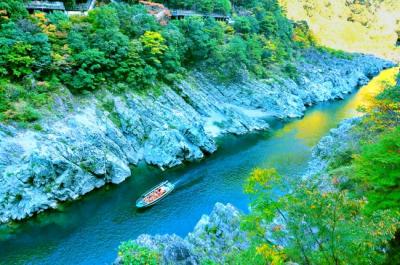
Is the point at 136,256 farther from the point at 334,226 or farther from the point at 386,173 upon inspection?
the point at 386,173

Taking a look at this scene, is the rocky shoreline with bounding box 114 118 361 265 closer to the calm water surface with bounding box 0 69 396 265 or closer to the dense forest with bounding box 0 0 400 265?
the dense forest with bounding box 0 0 400 265

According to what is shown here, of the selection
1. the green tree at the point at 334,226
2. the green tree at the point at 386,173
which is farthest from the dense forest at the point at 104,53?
the green tree at the point at 386,173

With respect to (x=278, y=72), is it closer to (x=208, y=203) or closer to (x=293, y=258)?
(x=208, y=203)

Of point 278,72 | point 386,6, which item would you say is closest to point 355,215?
point 278,72

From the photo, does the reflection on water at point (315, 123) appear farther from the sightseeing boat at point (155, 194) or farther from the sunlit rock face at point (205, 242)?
the sunlit rock face at point (205, 242)

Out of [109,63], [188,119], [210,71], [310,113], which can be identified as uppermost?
[109,63]

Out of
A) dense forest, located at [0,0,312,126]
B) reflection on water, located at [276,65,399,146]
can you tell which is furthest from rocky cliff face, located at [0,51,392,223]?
reflection on water, located at [276,65,399,146]

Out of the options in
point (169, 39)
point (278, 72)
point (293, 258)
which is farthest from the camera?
point (278, 72)
